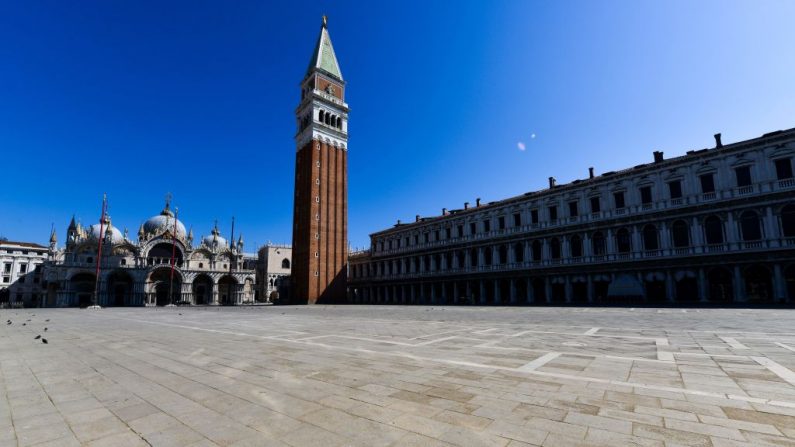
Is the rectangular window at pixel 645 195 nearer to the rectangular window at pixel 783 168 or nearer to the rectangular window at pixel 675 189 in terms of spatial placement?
the rectangular window at pixel 675 189

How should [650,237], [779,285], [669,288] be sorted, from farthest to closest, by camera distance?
[650,237] → [669,288] → [779,285]

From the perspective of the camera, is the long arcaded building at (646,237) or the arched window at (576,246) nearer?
the long arcaded building at (646,237)

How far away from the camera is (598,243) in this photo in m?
37.1

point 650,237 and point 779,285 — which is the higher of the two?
point 650,237

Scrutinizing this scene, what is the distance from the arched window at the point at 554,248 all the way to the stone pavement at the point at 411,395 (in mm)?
31518

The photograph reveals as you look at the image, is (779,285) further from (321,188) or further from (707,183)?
(321,188)

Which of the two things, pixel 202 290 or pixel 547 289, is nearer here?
pixel 547 289


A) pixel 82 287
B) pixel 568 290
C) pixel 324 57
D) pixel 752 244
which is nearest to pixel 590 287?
pixel 568 290

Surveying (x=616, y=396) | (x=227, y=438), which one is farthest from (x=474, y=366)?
(x=227, y=438)

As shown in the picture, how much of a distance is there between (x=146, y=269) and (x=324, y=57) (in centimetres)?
4639

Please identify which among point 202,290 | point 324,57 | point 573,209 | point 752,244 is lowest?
point 202,290

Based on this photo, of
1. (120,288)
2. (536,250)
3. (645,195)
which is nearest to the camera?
(645,195)

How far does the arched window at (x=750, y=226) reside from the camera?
94.2 feet

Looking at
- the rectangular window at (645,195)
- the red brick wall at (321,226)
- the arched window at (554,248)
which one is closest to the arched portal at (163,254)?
the red brick wall at (321,226)
